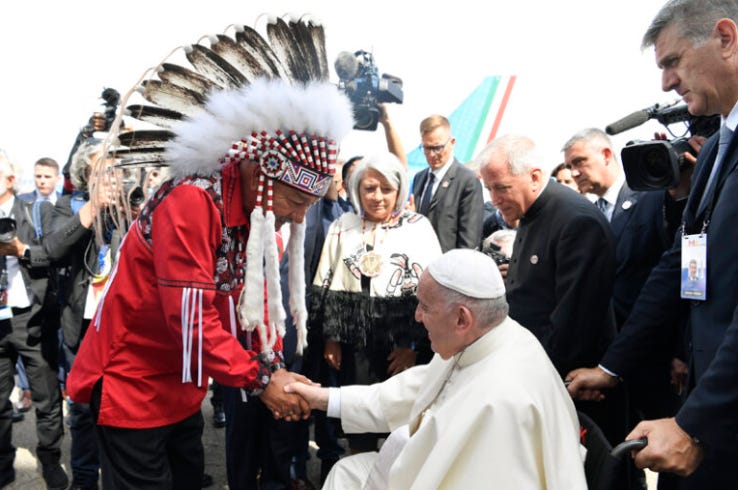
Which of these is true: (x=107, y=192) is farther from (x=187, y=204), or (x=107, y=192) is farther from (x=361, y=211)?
(x=361, y=211)

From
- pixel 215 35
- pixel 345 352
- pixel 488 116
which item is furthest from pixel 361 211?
pixel 488 116

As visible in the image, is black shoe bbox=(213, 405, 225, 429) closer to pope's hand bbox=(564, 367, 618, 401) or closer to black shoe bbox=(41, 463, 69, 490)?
black shoe bbox=(41, 463, 69, 490)

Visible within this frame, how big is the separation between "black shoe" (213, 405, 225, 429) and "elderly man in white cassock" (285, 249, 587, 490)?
311 cm

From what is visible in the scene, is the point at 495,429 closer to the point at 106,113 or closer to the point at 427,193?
the point at 427,193

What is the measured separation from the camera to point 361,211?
3.81 metres

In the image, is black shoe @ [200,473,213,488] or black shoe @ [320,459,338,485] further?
black shoe @ [320,459,338,485]

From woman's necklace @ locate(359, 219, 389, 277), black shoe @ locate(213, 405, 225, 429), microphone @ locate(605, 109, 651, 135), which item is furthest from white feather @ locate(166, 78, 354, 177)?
black shoe @ locate(213, 405, 225, 429)

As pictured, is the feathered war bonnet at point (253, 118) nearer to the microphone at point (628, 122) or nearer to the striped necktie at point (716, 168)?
the striped necktie at point (716, 168)

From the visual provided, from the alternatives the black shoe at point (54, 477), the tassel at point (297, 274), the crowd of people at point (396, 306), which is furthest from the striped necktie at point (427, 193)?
the black shoe at point (54, 477)

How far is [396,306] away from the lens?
11.5ft

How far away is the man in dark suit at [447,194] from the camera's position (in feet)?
15.0

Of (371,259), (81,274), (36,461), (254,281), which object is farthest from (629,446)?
(36,461)

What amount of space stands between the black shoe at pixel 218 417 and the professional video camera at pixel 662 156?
405 centimetres

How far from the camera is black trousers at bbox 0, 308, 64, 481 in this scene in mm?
3777
